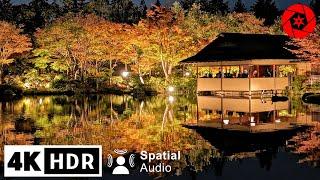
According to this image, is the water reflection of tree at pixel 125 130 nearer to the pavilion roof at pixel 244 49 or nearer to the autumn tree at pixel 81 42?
the pavilion roof at pixel 244 49

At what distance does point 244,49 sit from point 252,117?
13046 mm

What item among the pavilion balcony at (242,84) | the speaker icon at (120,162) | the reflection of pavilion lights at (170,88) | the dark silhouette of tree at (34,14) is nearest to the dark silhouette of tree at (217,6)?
the dark silhouette of tree at (34,14)

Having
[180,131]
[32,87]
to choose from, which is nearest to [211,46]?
[32,87]

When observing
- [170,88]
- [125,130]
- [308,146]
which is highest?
[170,88]

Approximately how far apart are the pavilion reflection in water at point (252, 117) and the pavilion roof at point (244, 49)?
6618 mm

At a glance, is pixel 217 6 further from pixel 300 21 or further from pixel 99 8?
pixel 300 21

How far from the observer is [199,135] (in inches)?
555

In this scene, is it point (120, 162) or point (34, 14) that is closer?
point (120, 162)

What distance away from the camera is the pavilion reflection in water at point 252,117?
16.0 meters

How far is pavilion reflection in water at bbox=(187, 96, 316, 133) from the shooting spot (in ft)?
52.4

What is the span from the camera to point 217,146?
1222cm

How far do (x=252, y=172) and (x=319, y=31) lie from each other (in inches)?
845

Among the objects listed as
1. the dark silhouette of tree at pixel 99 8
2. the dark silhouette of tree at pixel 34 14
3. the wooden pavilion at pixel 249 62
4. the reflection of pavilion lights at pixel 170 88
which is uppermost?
the dark silhouette of tree at pixel 99 8

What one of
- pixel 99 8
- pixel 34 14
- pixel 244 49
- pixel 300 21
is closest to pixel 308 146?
pixel 244 49
